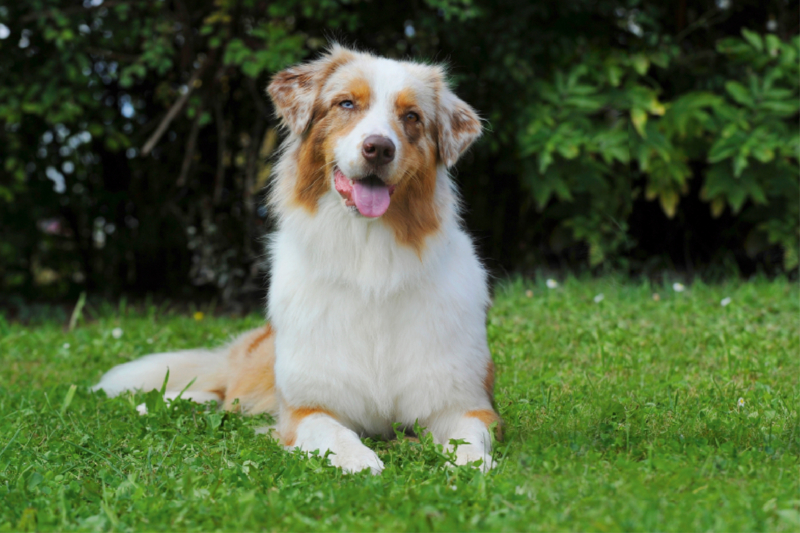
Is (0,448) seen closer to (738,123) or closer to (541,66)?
(541,66)

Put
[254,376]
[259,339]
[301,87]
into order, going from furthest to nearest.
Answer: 1. [259,339]
2. [254,376]
3. [301,87]

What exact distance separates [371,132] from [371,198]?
267 mm

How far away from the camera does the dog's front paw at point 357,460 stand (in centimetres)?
280

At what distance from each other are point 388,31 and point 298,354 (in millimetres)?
4539

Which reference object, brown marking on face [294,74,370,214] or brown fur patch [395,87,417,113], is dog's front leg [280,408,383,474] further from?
brown fur patch [395,87,417,113]

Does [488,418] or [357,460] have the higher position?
[488,418]

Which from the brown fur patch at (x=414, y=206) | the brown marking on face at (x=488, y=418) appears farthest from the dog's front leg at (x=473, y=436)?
the brown fur patch at (x=414, y=206)

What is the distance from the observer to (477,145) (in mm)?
6984

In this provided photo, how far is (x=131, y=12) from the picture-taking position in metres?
6.37

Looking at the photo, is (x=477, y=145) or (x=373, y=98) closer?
(x=373, y=98)

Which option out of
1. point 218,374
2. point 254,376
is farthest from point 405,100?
point 218,374

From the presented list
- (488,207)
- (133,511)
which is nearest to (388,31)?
(488,207)

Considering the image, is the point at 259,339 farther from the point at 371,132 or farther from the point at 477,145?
the point at 477,145

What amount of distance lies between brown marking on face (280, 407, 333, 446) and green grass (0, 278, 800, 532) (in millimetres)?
110
